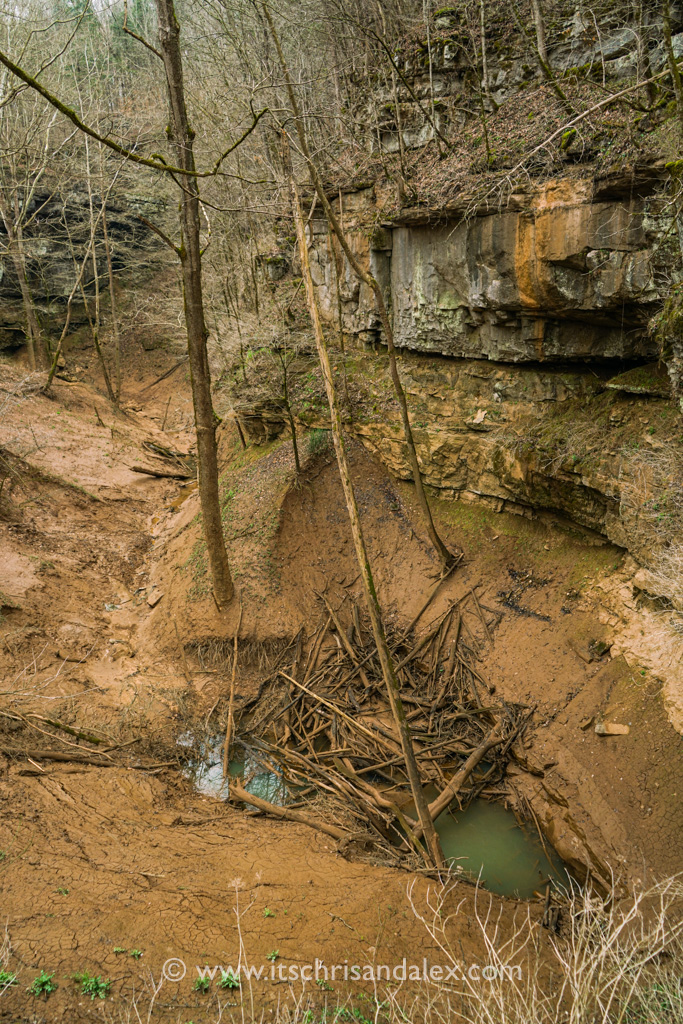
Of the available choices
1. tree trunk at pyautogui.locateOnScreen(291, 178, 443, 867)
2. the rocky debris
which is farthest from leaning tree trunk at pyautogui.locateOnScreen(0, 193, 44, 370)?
the rocky debris

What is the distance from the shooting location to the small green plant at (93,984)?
478cm

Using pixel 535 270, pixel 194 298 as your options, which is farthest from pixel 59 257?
pixel 535 270

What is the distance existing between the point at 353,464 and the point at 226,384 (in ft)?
14.3

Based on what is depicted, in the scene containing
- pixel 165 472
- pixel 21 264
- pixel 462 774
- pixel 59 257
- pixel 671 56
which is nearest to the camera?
pixel 671 56

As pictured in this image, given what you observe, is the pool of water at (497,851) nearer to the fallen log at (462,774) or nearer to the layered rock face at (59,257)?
the fallen log at (462,774)

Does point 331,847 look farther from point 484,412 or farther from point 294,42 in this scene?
point 294,42

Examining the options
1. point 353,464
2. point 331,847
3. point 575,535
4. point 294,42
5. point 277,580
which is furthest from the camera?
point 294,42

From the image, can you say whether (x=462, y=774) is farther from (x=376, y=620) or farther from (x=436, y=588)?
(x=436, y=588)

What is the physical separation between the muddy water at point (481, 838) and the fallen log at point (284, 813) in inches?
14.3

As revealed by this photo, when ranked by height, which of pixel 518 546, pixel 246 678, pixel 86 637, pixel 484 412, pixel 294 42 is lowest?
pixel 246 678

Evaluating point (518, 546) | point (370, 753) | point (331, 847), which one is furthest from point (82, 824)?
point (518, 546)

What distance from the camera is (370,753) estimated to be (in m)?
9.48
